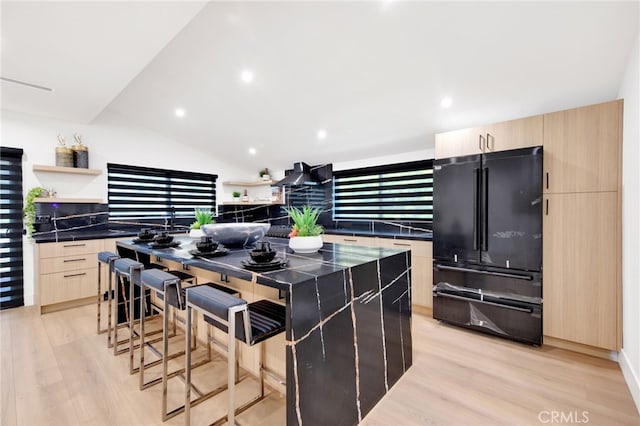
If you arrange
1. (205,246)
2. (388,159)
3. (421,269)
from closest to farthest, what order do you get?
(205,246) → (421,269) → (388,159)

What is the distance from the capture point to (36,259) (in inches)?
133

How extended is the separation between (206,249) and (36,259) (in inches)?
119

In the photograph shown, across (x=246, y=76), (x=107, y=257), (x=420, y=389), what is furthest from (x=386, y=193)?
(x=107, y=257)

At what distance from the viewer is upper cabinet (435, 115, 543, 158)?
101 inches

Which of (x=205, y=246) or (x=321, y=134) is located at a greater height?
(x=321, y=134)

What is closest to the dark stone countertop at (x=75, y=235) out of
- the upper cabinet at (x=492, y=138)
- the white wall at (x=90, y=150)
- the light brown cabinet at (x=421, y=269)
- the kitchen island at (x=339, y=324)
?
the white wall at (x=90, y=150)

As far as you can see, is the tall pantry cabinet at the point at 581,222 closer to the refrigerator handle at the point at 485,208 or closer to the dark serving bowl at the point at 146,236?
the refrigerator handle at the point at 485,208

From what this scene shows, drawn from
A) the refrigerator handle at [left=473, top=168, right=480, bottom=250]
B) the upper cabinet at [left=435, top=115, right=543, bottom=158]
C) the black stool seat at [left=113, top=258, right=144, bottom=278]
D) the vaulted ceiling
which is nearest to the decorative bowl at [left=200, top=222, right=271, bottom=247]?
the black stool seat at [left=113, top=258, right=144, bottom=278]

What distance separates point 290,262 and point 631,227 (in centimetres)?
236

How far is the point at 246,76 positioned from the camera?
9.68 feet

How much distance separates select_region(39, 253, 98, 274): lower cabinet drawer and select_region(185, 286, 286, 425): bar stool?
3.06m

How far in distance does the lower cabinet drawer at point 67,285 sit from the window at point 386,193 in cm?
Answer: 357

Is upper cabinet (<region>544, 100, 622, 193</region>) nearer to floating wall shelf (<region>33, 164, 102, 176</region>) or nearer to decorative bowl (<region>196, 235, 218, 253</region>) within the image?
decorative bowl (<region>196, 235, 218, 253</region>)

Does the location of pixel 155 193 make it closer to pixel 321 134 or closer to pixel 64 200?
pixel 64 200
